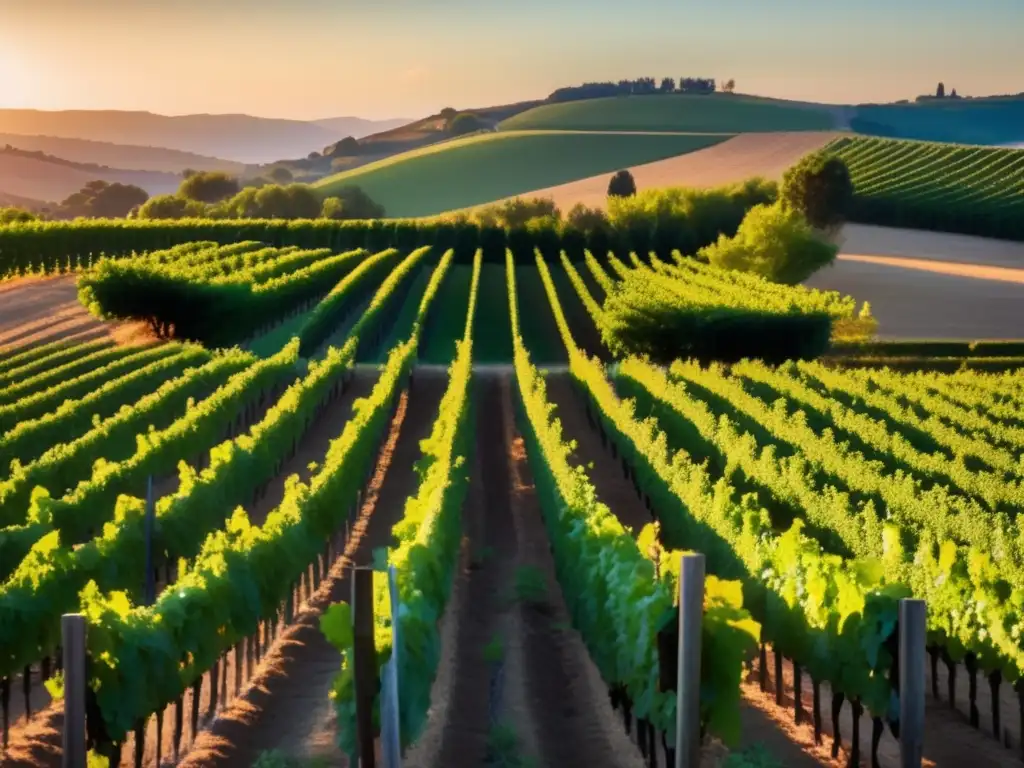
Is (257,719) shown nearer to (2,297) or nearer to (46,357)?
(46,357)

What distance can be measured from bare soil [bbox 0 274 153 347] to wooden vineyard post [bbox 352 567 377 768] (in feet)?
136

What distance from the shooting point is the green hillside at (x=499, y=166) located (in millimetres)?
154125

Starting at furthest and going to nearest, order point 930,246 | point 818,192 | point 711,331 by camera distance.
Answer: point 930,246 < point 818,192 < point 711,331

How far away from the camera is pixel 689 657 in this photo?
9531mm

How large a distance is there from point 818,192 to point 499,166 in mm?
73406

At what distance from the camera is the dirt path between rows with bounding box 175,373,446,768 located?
43.2 ft

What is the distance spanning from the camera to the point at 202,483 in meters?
19.7

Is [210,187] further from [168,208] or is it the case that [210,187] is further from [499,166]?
[168,208]

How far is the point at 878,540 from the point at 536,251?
65.8m

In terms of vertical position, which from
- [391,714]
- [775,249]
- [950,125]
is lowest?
[391,714]

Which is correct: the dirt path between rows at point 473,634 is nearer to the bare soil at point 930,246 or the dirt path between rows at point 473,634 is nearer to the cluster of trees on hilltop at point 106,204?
the bare soil at point 930,246

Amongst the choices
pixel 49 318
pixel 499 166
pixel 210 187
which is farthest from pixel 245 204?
pixel 49 318

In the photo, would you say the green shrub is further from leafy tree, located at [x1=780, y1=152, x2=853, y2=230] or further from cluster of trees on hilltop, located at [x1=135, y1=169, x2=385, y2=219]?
cluster of trees on hilltop, located at [x1=135, y1=169, x2=385, y2=219]

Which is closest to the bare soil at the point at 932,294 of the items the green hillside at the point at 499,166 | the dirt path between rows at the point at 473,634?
the dirt path between rows at the point at 473,634
